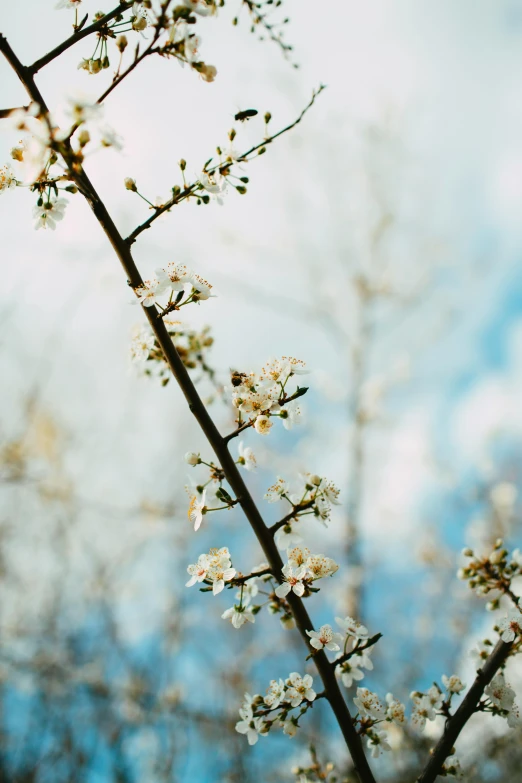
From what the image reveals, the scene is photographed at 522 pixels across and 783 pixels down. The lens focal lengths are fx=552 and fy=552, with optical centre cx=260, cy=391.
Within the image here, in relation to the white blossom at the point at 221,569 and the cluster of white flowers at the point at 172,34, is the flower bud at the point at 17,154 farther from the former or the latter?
the white blossom at the point at 221,569

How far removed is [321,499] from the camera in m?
1.68

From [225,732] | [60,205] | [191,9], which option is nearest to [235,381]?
[60,205]

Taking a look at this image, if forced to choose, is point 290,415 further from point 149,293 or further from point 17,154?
point 17,154

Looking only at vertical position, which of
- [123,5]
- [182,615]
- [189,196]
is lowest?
[189,196]

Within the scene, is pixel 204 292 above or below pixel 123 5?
below

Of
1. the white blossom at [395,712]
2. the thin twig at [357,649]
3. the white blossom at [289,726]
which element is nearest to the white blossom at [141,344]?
the thin twig at [357,649]

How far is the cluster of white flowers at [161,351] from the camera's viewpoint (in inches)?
71.3

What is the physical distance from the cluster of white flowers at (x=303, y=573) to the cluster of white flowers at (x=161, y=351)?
742 millimetres

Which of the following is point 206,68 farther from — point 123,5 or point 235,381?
point 235,381

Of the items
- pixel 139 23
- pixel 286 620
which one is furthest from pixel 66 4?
pixel 286 620

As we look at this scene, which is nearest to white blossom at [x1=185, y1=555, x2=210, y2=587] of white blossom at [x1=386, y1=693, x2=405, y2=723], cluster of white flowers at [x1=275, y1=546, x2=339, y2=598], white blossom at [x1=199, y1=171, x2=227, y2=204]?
cluster of white flowers at [x1=275, y1=546, x2=339, y2=598]

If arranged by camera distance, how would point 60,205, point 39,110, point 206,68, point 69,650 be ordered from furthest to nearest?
point 69,650 < point 60,205 < point 206,68 < point 39,110

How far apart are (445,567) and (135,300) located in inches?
342

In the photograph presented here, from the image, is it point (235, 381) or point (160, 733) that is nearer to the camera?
point (235, 381)
